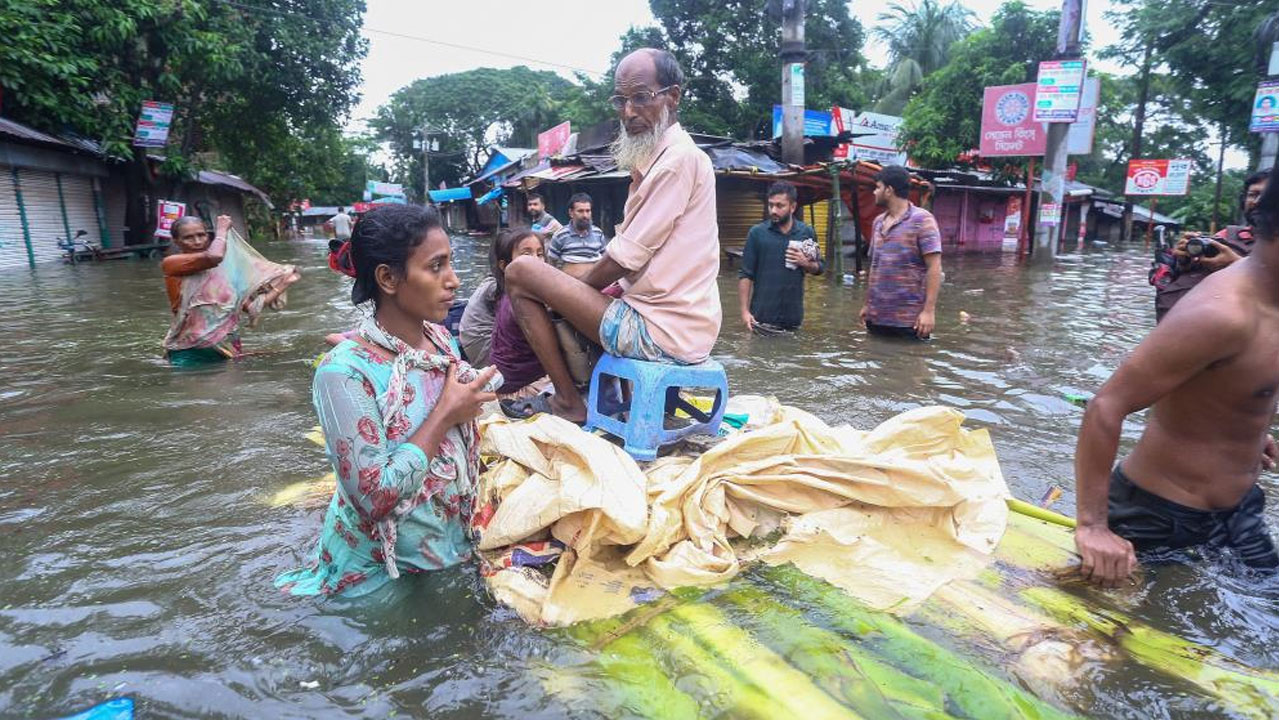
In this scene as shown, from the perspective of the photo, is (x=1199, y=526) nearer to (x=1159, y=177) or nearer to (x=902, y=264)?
(x=902, y=264)

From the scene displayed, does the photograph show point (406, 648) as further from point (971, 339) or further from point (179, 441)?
point (971, 339)

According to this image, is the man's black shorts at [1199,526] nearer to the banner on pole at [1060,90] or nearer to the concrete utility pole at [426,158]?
the banner on pole at [1060,90]

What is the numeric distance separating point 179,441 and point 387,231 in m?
3.15

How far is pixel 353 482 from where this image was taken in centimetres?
190

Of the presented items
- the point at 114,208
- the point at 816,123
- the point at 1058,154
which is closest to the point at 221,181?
the point at 114,208

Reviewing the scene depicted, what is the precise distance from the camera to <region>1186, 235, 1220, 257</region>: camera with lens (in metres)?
4.04

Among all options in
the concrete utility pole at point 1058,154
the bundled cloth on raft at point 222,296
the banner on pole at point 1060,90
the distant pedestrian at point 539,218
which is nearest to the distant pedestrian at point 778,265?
the distant pedestrian at point 539,218

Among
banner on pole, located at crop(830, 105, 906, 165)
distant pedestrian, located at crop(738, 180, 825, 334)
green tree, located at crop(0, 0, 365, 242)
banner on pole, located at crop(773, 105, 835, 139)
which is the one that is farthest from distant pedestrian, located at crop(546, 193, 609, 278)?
banner on pole, located at crop(830, 105, 906, 165)

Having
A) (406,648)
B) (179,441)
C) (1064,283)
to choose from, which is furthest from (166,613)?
(1064,283)

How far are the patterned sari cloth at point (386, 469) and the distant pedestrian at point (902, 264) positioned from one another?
4.42 meters

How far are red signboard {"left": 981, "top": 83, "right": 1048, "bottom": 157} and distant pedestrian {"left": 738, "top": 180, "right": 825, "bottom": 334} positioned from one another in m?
15.7

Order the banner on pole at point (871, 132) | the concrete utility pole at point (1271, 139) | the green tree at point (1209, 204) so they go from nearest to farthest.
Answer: the concrete utility pole at point (1271, 139) < the banner on pole at point (871, 132) < the green tree at point (1209, 204)

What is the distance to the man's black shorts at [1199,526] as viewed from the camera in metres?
2.21

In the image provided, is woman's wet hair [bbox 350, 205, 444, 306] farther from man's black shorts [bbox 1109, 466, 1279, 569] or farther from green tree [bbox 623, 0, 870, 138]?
green tree [bbox 623, 0, 870, 138]
